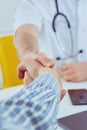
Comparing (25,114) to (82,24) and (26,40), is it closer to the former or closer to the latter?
(26,40)

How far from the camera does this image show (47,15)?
1.22 metres

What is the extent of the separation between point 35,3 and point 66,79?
0.38 metres

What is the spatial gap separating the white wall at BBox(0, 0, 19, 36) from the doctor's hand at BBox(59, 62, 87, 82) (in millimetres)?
1260

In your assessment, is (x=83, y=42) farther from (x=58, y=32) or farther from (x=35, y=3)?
(x=35, y=3)

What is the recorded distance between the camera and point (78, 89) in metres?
0.94

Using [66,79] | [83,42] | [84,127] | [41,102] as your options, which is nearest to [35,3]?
[83,42]

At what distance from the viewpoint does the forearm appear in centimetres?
102

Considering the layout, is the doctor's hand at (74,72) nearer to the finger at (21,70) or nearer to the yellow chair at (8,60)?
the finger at (21,70)

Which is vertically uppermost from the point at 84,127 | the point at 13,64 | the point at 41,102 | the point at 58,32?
the point at 41,102

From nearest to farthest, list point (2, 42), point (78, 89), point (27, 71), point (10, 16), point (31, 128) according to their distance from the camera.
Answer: point (31, 128)
point (27, 71)
point (78, 89)
point (2, 42)
point (10, 16)

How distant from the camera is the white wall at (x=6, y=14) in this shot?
87.0 inches

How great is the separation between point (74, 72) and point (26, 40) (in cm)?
23

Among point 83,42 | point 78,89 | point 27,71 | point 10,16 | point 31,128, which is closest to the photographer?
point 31,128

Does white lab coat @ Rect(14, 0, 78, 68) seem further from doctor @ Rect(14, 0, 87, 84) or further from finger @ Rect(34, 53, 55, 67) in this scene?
finger @ Rect(34, 53, 55, 67)
